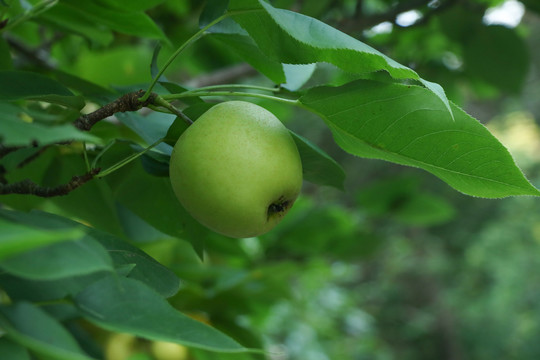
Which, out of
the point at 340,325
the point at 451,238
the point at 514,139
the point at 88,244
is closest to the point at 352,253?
the point at 88,244

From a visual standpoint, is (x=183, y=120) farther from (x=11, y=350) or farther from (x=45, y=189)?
(x=11, y=350)

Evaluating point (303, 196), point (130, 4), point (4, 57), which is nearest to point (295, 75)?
point (130, 4)

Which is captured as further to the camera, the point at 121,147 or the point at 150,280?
the point at 121,147

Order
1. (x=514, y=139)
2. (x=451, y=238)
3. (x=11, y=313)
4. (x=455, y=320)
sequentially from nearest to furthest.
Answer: (x=11, y=313) → (x=455, y=320) → (x=451, y=238) → (x=514, y=139)

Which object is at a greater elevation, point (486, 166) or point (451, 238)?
point (486, 166)

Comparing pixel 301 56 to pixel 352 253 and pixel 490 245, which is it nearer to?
pixel 352 253

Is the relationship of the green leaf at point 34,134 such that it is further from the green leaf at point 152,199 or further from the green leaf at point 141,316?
the green leaf at point 152,199

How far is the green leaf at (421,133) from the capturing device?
0.44 m

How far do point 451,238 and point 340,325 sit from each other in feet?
10.4

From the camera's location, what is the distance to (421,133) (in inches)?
17.8

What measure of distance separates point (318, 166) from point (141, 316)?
264 mm

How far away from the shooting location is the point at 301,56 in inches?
17.8

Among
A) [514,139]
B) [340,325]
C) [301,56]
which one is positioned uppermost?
[514,139]

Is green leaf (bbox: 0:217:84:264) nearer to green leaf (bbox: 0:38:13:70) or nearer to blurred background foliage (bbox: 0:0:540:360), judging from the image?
blurred background foliage (bbox: 0:0:540:360)
